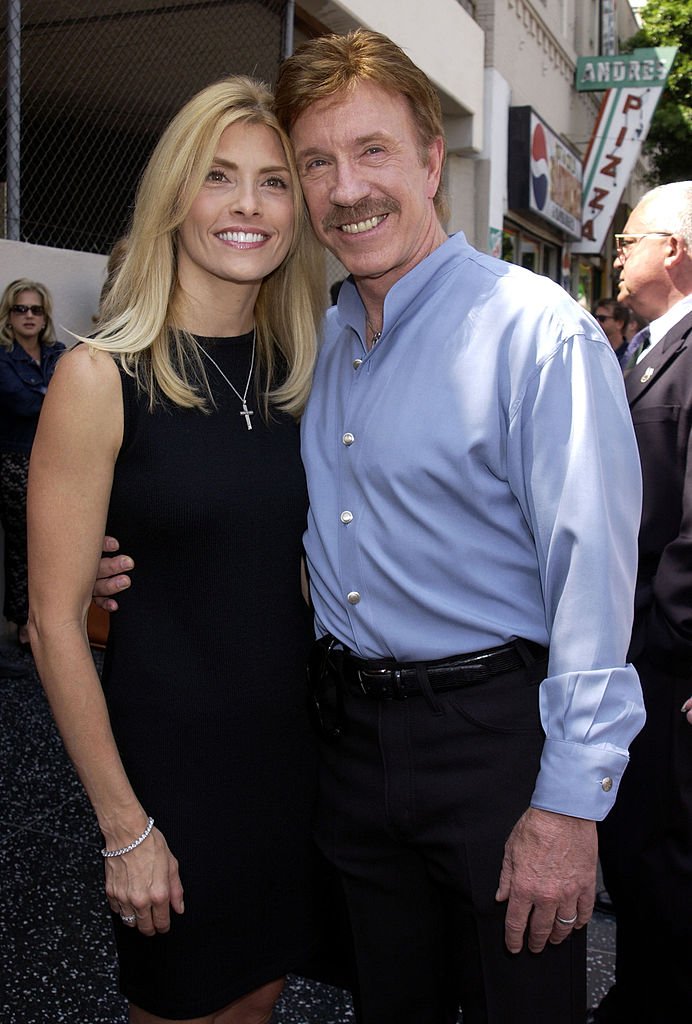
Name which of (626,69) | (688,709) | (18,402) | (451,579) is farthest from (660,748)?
(626,69)

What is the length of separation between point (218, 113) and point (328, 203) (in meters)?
0.28

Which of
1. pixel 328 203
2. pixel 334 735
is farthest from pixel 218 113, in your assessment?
pixel 334 735

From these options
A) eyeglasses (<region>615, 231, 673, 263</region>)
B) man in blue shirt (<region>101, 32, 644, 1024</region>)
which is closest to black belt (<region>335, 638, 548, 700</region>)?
man in blue shirt (<region>101, 32, 644, 1024</region>)

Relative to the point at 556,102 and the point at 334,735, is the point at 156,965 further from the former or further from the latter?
the point at 556,102

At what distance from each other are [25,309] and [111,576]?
427cm

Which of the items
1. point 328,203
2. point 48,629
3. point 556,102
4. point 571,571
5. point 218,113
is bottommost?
point 48,629

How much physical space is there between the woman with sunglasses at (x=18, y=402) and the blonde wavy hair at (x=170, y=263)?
12.8 feet

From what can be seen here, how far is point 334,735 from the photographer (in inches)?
76.6

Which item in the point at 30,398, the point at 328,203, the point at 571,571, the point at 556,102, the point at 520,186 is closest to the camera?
the point at 571,571

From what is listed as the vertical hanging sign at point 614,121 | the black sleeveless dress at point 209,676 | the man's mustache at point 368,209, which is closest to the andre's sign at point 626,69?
the vertical hanging sign at point 614,121

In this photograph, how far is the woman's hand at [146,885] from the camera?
72.3 inches

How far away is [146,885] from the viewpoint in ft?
6.04

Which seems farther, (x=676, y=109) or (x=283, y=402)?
(x=676, y=109)

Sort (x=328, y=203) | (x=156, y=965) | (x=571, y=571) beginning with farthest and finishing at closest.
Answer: (x=328, y=203) < (x=156, y=965) < (x=571, y=571)
